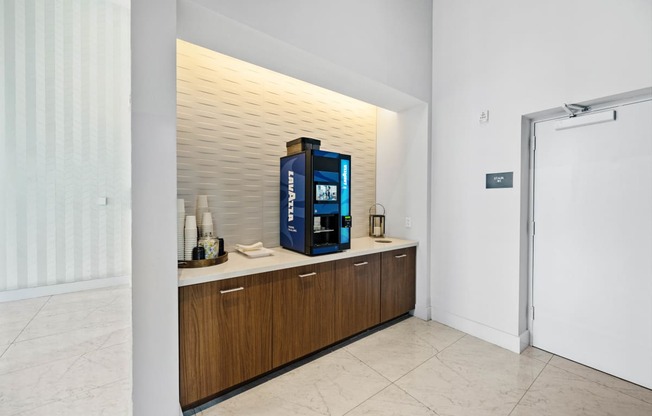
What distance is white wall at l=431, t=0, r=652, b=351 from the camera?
1.85 meters

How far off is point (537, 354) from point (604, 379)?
43 centimetres

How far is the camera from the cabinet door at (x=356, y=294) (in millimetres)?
2348

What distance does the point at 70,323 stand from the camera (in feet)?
8.35

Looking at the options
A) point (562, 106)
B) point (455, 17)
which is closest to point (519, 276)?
point (562, 106)

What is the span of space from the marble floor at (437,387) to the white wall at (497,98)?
420 millimetres

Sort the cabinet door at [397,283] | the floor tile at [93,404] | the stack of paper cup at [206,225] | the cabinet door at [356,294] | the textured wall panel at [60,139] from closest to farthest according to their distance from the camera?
the floor tile at [93,404], the stack of paper cup at [206,225], the textured wall panel at [60,139], the cabinet door at [356,294], the cabinet door at [397,283]

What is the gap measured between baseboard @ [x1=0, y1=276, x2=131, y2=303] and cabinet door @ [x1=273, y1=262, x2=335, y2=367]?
1.68 metres

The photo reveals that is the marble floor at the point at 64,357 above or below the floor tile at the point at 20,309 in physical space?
below

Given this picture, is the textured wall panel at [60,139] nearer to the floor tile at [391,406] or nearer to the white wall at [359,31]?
the white wall at [359,31]

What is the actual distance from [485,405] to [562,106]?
8.12 ft

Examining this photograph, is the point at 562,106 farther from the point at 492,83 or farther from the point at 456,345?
the point at 456,345

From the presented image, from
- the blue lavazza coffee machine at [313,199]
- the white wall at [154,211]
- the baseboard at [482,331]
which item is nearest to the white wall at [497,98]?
the baseboard at [482,331]

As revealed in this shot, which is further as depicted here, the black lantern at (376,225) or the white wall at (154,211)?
the black lantern at (376,225)

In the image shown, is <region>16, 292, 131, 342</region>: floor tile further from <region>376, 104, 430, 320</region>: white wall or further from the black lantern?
<region>376, 104, 430, 320</region>: white wall
